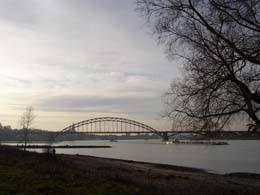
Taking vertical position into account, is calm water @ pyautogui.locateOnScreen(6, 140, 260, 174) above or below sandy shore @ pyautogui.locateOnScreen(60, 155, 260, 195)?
above

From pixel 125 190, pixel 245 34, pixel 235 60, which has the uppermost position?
pixel 245 34

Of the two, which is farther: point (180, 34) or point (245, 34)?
point (180, 34)

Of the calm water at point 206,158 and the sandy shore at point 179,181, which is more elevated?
the calm water at point 206,158

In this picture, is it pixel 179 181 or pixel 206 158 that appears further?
pixel 206 158

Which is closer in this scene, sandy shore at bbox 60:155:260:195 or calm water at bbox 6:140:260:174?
sandy shore at bbox 60:155:260:195

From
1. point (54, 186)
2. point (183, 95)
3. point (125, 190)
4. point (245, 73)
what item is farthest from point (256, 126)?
point (54, 186)

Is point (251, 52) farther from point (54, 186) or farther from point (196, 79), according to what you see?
point (54, 186)

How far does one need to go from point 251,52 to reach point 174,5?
2890 millimetres

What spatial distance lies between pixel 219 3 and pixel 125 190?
6.26 metres

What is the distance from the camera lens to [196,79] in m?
11.9

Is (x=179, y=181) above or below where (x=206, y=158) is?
below

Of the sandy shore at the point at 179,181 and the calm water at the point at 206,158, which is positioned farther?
the calm water at the point at 206,158

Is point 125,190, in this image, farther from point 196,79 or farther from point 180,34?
point 180,34

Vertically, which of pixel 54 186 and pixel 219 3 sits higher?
pixel 219 3
